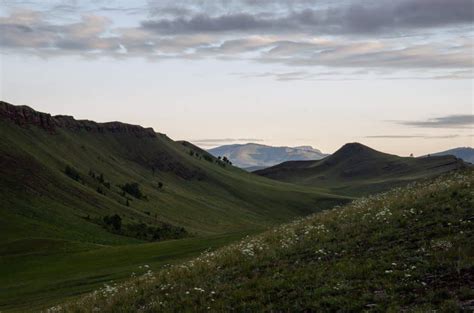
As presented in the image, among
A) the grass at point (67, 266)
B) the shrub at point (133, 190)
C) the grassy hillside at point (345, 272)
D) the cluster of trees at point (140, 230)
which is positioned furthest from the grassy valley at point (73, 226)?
the grassy hillside at point (345, 272)

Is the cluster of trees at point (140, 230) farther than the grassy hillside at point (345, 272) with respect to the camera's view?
Yes

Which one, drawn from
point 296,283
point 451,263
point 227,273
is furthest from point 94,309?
point 451,263

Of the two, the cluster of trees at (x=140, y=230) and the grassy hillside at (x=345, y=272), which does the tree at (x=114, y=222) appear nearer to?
the cluster of trees at (x=140, y=230)

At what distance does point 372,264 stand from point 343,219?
8722 millimetres

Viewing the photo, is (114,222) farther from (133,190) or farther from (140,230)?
(133,190)

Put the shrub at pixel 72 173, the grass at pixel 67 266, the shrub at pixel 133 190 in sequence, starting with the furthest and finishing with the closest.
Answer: the shrub at pixel 133 190 → the shrub at pixel 72 173 → the grass at pixel 67 266

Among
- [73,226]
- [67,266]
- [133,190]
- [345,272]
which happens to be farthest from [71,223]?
[345,272]

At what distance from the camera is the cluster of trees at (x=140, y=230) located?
11694 centimetres

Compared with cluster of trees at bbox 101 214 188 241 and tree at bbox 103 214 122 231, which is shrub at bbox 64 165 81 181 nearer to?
cluster of trees at bbox 101 214 188 241

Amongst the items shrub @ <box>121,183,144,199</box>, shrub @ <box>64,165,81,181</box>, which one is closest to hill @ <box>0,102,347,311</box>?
shrub @ <box>64,165,81,181</box>

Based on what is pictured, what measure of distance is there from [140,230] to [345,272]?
111491 mm

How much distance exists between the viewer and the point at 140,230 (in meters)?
124

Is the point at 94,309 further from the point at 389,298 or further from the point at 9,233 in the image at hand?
the point at 9,233

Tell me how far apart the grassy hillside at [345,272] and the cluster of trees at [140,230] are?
95.5 metres
